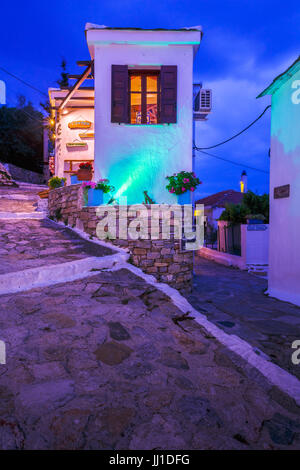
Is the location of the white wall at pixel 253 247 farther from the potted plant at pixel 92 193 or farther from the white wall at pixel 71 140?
the white wall at pixel 71 140

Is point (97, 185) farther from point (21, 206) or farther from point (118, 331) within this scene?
point (118, 331)

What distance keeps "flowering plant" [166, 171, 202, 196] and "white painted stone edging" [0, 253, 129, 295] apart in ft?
13.8

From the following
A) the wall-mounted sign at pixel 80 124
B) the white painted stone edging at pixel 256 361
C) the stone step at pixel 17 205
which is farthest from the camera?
the wall-mounted sign at pixel 80 124

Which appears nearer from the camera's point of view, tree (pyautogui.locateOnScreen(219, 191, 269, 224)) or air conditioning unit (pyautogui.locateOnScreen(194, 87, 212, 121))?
air conditioning unit (pyautogui.locateOnScreen(194, 87, 212, 121))

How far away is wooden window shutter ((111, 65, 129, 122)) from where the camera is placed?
907 centimetres

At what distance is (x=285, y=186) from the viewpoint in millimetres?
6684

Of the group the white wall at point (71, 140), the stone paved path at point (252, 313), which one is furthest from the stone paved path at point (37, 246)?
the white wall at point (71, 140)

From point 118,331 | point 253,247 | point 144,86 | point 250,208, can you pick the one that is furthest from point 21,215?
point 250,208

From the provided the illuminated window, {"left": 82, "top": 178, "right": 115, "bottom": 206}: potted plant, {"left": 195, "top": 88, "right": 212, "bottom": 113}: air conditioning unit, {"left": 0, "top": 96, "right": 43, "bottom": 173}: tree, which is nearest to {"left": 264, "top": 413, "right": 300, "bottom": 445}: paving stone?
{"left": 82, "top": 178, "right": 115, "bottom": 206}: potted plant

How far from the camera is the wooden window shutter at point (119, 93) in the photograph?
29.8 feet

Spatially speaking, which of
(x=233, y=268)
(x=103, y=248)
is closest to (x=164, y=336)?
(x=103, y=248)

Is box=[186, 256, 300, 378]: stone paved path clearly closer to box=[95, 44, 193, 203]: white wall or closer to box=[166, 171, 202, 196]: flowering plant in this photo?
box=[166, 171, 202, 196]: flowering plant

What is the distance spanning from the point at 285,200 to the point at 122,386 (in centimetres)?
607
